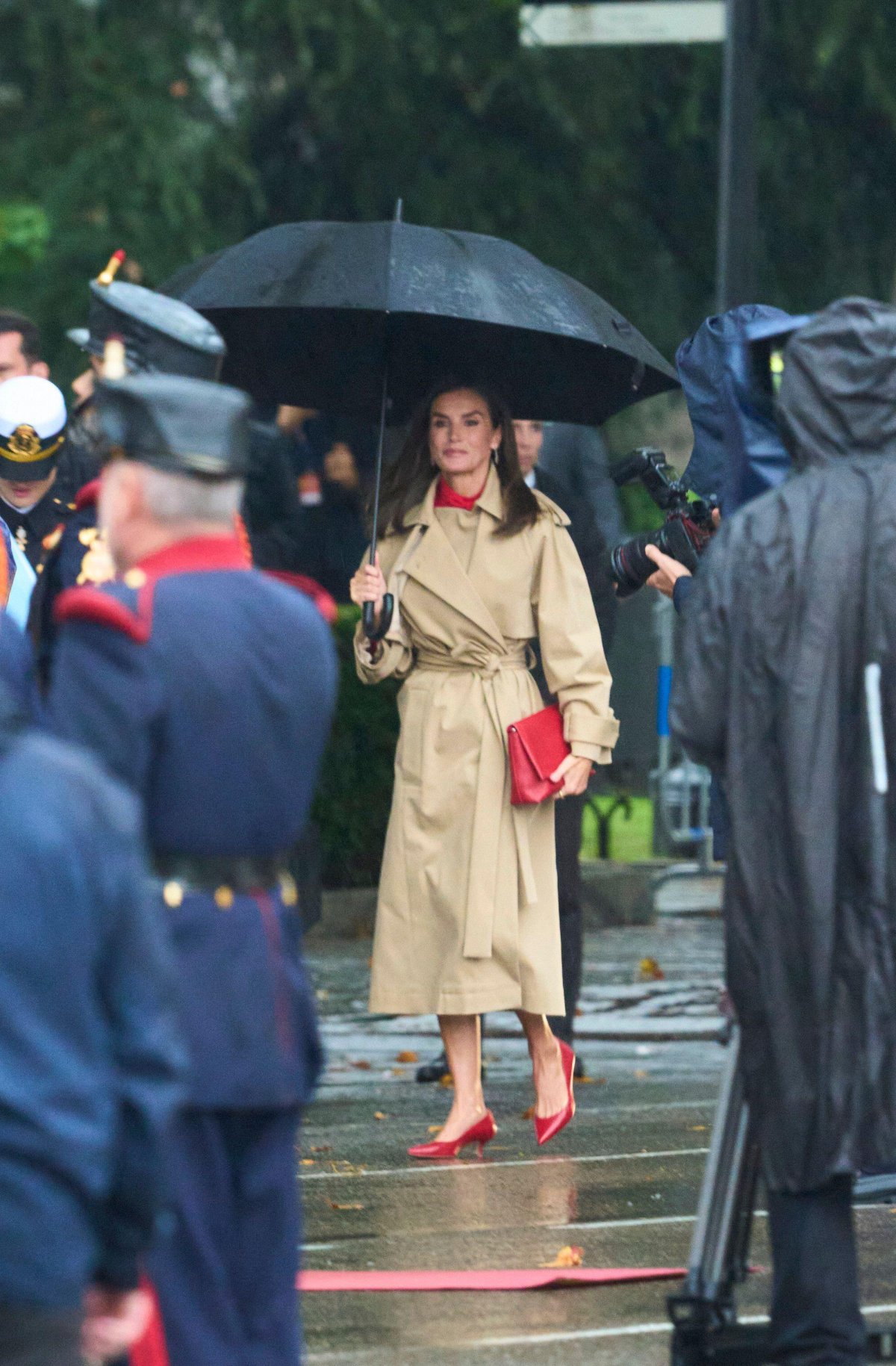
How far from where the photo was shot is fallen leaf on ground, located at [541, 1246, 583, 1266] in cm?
610

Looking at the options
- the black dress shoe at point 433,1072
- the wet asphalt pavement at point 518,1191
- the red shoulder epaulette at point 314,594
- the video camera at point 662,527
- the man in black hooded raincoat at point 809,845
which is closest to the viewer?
the red shoulder epaulette at point 314,594

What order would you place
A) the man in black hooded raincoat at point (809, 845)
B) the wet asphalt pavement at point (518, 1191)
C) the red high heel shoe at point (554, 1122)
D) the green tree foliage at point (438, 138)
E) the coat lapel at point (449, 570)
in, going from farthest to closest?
the green tree foliage at point (438, 138) → the coat lapel at point (449, 570) → the red high heel shoe at point (554, 1122) → the wet asphalt pavement at point (518, 1191) → the man in black hooded raincoat at point (809, 845)

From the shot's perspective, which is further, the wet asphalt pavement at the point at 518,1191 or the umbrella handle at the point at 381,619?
the umbrella handle at the point at 381,619

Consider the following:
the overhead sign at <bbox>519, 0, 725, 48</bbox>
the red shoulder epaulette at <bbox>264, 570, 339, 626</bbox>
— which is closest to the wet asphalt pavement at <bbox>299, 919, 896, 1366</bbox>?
the red shoulder epaulette at <bbox>264, 570, 339, 626</bbox>

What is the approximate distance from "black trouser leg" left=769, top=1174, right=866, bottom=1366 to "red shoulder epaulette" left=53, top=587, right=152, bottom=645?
1.85 m

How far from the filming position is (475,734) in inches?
300

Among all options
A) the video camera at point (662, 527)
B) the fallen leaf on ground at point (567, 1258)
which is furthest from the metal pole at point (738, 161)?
the fallen leaf on ground at point (567, 1258)

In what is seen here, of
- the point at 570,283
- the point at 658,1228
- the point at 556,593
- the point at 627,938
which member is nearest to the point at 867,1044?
the point at 658,1228

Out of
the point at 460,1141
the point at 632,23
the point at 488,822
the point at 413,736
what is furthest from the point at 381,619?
the point at 632,23

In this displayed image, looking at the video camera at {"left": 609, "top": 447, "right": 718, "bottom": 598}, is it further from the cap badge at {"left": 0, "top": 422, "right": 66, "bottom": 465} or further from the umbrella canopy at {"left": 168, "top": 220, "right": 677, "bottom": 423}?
the cap badge at {"left": 0, "top": 422, "right": 66, "bottom": 465}

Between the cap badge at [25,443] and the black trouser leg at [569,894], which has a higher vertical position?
the cap badge at [25,443]

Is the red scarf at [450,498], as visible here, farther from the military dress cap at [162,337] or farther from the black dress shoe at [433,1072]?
the military dress cap at [162,337]

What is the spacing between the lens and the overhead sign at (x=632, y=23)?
12312 millimetres

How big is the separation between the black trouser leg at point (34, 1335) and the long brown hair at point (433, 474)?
4768mm
